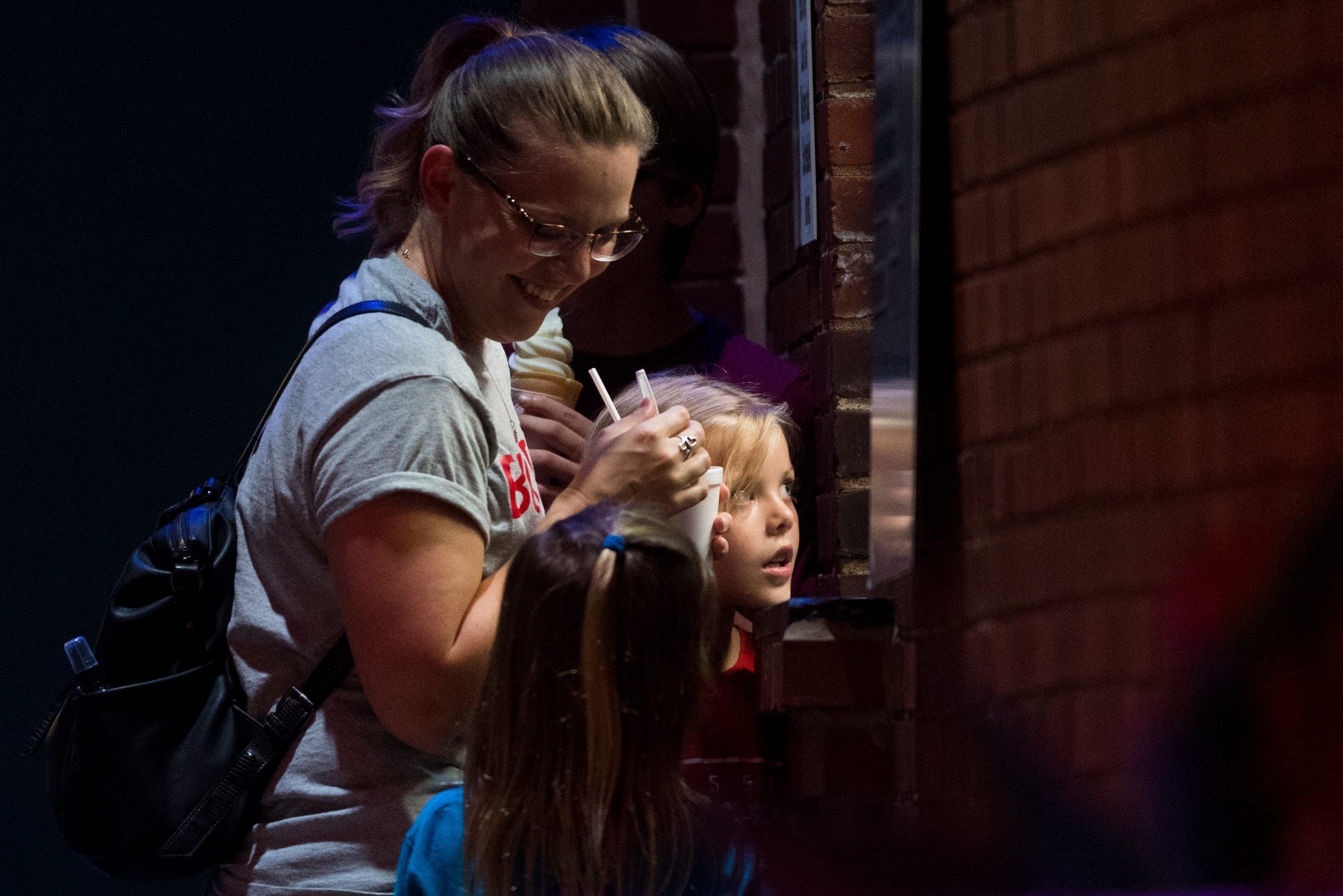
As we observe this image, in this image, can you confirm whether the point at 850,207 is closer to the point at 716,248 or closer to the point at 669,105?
the point at 669,105

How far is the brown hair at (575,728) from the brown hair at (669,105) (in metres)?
0.78

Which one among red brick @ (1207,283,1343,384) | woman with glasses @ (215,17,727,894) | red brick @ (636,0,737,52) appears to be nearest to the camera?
red brick @ (1207,283,1343,384)

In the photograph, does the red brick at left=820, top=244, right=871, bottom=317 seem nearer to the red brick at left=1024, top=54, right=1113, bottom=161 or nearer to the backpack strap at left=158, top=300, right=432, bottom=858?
the red brick at left=1024, top=54, right=1113, bottom=161

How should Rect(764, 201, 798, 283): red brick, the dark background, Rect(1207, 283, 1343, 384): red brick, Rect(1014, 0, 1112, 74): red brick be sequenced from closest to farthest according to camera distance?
Rect(1207, 283, 1343, 384): red brick < Rect(1014, 0, 1112, 74): red brick < Rect(764, 201, 798, 283): red brick < the dark background

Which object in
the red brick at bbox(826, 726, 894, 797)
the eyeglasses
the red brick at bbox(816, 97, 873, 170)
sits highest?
the red brick at bbox(816, 97, 873, 170)

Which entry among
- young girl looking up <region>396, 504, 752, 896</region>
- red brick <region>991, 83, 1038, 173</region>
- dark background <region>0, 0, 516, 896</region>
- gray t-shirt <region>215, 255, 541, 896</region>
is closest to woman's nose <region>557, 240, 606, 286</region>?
gray t-shirt <region>215, 255, 541, 896</region>

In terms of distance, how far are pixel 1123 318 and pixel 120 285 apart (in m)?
1.90

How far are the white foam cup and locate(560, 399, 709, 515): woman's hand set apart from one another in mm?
159

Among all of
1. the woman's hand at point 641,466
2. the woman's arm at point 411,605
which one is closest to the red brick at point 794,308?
the woman's hand at point 641,466

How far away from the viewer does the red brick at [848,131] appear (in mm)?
1626

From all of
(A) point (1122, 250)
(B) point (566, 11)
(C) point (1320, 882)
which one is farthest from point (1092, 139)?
(B) point (566, 11)

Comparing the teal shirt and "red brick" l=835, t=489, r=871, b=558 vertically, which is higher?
"red brick" l=835, t=489, r=871, b=558

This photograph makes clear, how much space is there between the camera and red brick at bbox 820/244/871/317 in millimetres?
1616

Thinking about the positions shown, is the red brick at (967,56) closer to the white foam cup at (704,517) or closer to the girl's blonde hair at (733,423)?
the white foam cup at (704,517)
